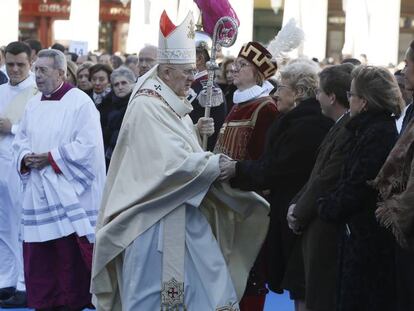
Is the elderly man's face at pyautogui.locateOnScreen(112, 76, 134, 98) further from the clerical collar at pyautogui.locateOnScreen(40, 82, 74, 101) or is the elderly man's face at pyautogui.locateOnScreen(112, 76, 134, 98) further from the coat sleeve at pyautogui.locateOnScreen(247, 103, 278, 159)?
the coat sleeve at pyautogui.locateOnScreen(247, 103, 278, 159)

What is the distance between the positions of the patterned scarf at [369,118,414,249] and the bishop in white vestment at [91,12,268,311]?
122cm

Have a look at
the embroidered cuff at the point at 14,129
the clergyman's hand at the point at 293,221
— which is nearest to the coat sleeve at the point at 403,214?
the clergyman's hand at the point at 293,221

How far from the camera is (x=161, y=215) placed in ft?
21.4

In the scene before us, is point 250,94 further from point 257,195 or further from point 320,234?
point 320,234

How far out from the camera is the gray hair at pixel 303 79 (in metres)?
7.10

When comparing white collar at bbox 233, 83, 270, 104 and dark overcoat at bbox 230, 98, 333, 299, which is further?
white collar at bbox 233, 83, 270, 104

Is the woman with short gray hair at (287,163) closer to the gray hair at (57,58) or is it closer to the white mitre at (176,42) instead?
the white mitre at (176,42)

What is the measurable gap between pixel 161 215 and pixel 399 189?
1.51 metres

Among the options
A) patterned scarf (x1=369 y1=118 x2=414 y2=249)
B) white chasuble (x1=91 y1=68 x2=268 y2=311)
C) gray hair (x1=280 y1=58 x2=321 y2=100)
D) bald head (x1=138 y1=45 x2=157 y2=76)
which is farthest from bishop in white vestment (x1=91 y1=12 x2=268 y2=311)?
bald head (x1=138 y1=45 x2=157 y2=76)

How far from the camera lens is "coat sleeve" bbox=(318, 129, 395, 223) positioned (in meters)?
6.05

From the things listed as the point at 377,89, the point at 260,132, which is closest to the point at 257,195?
the point at 260,132

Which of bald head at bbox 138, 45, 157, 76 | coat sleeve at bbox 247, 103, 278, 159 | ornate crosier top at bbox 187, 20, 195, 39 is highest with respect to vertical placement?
ornate crosier top at bbox 187, 20, 195, 39

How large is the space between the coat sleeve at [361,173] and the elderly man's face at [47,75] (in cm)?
297

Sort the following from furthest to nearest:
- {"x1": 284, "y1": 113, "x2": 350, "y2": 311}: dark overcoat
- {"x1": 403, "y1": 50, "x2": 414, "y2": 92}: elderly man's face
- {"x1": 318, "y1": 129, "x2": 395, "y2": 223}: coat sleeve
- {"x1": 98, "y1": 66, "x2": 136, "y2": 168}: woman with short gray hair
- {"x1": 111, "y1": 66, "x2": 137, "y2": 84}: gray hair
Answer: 1. {"x1": 111, "y1": 66, "x2": 137, "y2": 84}: gray hair
2. {"x1": 98, "y1": 66, "x2": 136, "y2": 168}: woman with short gray hair
3. {"x1": 284, "y1": 113, "x2": 350, "y2": 311}: dark overcoat
4. {"x1": 318, "y1": 129, "x2": 395, "y2": 223}: coat sleeve
5. {"x1": 403, "y1": 50, "x2": 414, "y2": 92}: elderly man's face
